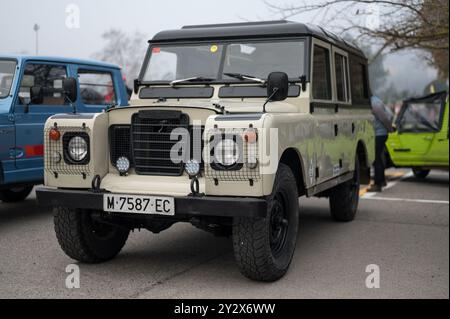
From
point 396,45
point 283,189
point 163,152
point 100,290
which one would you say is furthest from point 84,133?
point 396,45

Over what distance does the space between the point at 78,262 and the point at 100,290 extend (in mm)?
876

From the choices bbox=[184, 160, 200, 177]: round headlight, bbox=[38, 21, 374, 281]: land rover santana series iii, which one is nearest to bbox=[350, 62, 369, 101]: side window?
bbox=[38, 21, 374, 281]: land rover santana series iii

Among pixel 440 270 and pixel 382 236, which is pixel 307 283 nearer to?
pixel 440 270

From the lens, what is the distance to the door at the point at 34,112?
23.2 feet

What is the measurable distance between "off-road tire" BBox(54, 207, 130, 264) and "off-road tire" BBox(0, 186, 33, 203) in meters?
3.99

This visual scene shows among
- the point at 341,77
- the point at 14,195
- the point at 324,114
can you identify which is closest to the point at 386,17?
the point at 341,77

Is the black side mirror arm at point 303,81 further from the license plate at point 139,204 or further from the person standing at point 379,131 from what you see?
the person standing at point 379,131

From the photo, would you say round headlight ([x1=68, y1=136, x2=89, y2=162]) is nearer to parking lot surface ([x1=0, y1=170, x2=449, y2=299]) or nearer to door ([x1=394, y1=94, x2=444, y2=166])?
parking lot surface ([x1=0, y1=170, x2=449, y2=299])

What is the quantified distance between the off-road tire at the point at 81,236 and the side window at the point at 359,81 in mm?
4029

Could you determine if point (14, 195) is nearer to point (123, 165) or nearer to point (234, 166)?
point (123, 165)

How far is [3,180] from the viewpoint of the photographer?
6.87m

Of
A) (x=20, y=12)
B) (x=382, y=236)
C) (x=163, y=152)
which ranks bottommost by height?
(x=382, y=236)

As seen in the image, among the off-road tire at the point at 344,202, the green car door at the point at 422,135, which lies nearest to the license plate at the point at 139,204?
the off-road tire at the point at 344,202
